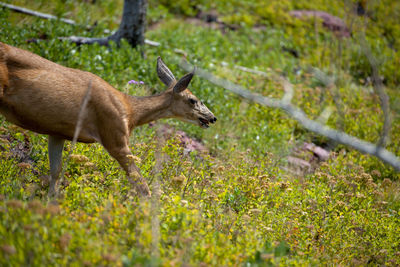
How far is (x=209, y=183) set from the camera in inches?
241

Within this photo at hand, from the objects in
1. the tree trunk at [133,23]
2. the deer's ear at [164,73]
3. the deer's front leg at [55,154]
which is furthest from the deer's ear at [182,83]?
the tree trunk at [133,23]

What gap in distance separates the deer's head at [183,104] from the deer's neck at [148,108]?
96 mm

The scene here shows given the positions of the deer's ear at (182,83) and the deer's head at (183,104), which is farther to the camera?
the deer's head at (183,104)

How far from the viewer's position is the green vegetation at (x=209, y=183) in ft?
12.1

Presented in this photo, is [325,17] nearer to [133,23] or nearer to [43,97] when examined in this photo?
[133,23]

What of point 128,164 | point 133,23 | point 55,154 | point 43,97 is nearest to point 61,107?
point 43,97

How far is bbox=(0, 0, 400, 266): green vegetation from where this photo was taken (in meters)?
3.68

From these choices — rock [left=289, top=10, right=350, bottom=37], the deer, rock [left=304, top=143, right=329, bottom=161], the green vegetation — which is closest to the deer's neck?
the deer

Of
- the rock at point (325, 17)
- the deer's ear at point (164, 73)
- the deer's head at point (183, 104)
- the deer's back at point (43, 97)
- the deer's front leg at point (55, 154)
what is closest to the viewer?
the deer's back at point (43, 97)

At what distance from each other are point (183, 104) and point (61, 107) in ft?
5.96

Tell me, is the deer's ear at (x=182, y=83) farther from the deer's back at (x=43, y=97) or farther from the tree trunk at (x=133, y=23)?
the tree trunk at (x=133, y=23)

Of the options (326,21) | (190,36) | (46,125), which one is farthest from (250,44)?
(46,125)

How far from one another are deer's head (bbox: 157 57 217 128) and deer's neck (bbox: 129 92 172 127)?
0.10 metres

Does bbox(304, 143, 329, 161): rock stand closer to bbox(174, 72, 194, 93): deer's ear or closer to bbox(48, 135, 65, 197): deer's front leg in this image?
bbox(174, 72, 194, 93): deer's ear
